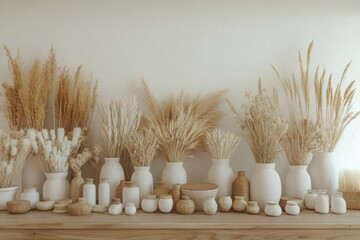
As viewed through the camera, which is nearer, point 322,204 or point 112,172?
point 322,204

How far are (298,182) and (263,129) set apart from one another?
1.27 ft

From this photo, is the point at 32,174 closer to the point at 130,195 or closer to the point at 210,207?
the point at 130,195

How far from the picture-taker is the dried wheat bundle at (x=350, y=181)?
1762 millimetres

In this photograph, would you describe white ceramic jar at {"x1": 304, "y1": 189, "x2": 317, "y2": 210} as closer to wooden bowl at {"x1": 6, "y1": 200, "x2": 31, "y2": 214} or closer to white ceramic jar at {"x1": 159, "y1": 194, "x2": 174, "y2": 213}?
white ceramic jar at {"x1": 159, "y1": 194, "x2": 174, "y2": 213}

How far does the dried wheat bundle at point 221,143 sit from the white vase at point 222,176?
0.04 meters

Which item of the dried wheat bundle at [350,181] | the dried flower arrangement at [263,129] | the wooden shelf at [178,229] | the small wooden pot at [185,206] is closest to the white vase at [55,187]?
the wooden shelf at [178,229]

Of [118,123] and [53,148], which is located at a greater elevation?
[118,123]

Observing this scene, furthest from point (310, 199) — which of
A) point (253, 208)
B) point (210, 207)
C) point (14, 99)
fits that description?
point (14, 99)

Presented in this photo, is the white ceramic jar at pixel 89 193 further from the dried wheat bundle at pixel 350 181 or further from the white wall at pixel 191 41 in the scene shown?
the dried wheat bundle at pixel 350 181

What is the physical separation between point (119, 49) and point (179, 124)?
669 mm

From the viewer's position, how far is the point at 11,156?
1.78 metres

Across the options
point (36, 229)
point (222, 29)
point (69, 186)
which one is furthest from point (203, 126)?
point (36, 229)

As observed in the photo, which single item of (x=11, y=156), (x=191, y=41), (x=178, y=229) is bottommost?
(x=178, y=229)

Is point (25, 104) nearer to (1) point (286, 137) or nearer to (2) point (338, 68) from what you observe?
(1) point (286, 137)
